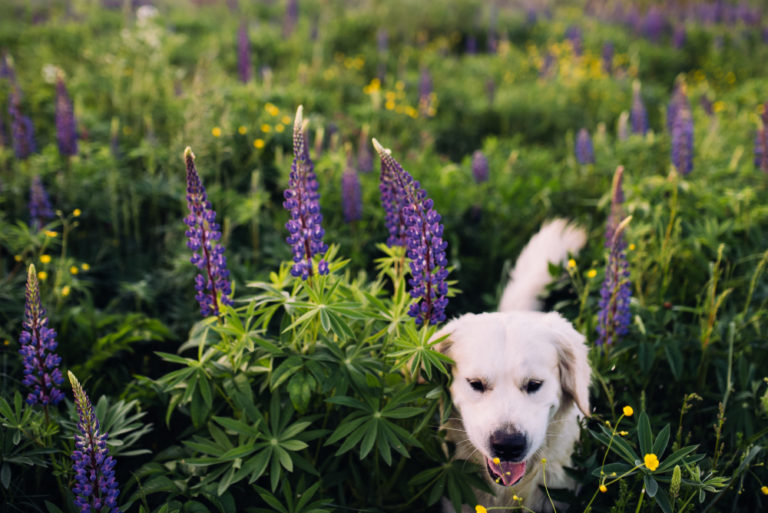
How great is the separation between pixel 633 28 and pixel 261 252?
361 inches

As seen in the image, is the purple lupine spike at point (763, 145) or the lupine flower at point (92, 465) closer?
the lupine flower at point (92, 465)

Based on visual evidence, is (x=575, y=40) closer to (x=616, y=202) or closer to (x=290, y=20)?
(x=290, y=20)

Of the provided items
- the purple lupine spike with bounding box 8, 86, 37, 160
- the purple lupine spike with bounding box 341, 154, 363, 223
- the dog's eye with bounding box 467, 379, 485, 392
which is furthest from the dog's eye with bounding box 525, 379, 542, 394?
the purple lupine spike with bounding box 8, 86, 37, 160

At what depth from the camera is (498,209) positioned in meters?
3.47

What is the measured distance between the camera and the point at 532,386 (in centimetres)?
177

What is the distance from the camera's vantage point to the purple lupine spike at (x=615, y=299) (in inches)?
80.8

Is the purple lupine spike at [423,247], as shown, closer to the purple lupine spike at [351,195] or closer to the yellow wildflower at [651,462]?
the yellow wildflower at [651,462]

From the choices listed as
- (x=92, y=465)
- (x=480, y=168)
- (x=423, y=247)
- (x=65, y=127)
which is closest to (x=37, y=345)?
(x=92, y=465)

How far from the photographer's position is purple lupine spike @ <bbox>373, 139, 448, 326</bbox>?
1613 mm

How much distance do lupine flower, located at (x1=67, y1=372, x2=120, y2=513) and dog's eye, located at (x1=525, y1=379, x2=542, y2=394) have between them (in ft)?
4.02

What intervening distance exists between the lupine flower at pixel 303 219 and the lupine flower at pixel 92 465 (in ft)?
2.22

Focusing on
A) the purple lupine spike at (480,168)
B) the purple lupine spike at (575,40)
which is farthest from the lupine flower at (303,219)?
the purple lupine spike at (575,40)

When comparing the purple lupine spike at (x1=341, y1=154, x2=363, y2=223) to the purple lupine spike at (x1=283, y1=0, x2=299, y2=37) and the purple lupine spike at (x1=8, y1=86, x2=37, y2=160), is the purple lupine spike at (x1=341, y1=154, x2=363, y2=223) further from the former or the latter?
the purple lupine spike at (x1=283, y1=0, x2=299, y2=37)

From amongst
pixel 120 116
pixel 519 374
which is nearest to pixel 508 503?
pixel 519 374
